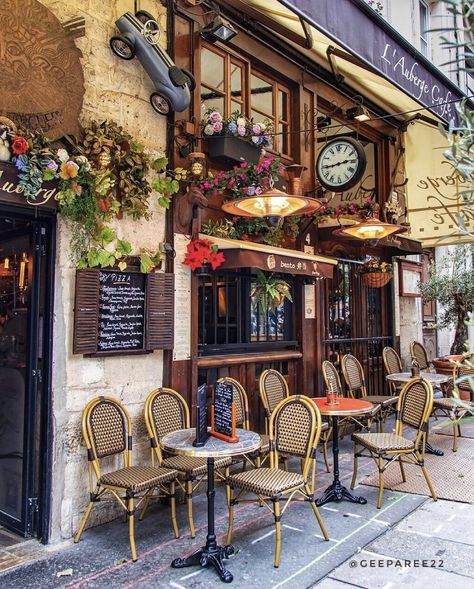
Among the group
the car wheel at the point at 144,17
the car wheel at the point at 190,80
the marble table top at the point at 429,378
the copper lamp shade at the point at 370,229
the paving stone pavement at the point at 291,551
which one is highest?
the car wheel at the point at 144,17

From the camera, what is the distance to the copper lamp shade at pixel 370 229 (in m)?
6.68

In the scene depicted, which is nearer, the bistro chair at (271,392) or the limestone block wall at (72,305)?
the limestone block wall at (72,305)

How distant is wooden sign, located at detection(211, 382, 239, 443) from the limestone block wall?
114 cm

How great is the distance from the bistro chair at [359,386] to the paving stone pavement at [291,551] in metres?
2.42

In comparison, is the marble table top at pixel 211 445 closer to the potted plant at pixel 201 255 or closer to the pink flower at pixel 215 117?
the potted plant at pixel 201 255

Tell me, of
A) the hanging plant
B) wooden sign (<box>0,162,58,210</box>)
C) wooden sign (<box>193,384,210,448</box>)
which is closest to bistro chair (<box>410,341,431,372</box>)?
the hanging plant

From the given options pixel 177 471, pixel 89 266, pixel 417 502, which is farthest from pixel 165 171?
pixel 417 502

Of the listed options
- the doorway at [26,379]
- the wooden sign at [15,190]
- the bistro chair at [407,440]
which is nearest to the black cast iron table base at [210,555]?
the doorway at [26,379]

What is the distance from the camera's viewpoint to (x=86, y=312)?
4.44 metres

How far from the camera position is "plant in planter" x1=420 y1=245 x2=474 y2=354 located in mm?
9508

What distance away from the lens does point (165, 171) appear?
527 cm

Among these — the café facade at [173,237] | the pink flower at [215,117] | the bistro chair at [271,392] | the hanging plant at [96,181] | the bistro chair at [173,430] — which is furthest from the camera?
the bistro chair at [271,392]

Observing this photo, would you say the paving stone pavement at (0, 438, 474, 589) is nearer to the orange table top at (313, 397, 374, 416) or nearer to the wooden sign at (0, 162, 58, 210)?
the orange table top at (313, 397, 374, 416)

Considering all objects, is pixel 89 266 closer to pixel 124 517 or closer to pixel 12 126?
pixel 12 126
